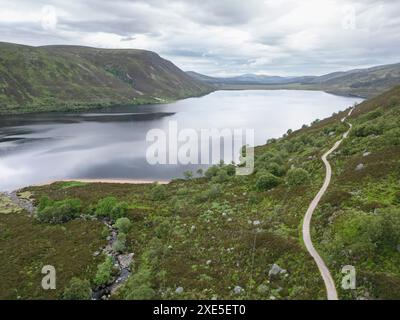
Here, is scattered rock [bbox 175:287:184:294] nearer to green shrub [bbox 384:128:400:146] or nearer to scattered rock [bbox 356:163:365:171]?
scattered rock [bbox 356:163:365:171]

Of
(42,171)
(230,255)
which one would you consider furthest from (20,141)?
(230,255)

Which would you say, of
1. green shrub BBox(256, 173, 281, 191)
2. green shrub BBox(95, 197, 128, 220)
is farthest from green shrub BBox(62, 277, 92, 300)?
green shrub BBox(256, 173, 281, 191)

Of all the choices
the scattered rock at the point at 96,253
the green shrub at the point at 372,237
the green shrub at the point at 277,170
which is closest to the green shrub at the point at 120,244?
the scattered rock at the point at 96,253

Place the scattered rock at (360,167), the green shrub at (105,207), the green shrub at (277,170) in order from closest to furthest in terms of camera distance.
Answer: the scattered rock at (360,167) → the green shrub at (105,207) → the green shrub at (277,170)

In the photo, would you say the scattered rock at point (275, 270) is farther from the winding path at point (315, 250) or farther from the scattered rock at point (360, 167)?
the scattered rock at point (360, 167)

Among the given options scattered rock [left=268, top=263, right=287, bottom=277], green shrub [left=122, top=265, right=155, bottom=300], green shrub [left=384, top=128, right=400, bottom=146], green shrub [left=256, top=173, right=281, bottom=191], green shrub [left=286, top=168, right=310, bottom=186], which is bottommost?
green shrub [left=122, top=265, right=155, bottom=300]

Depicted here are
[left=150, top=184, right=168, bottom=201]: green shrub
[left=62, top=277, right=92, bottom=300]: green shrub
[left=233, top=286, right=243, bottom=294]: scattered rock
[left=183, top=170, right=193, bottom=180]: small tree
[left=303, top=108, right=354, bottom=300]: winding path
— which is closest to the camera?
[left=303, top=108, right=354, bottom=300]: winding path
